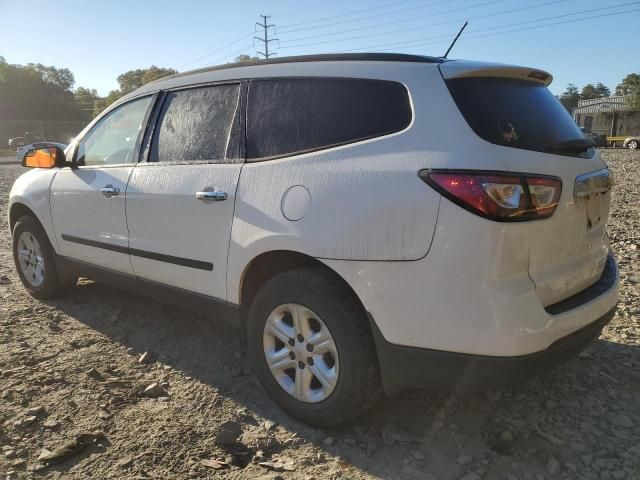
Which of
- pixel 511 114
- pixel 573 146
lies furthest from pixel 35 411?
pixel 573 146

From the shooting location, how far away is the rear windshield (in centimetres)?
218

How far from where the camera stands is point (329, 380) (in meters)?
2.45

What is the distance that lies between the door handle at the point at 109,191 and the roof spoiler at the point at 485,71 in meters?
2.29

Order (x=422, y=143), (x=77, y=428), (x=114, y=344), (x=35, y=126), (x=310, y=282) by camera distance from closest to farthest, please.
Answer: (x=422, y=143) → (x=310, y=282) → (x=77, y=428) → (x=114, y=344) → (x=35, y=126)

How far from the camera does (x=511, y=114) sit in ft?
7.61

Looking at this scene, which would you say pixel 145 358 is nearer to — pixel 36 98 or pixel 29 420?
pixel 29 420

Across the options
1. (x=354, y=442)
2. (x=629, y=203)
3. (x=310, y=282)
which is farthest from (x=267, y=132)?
(x=629, y=203)

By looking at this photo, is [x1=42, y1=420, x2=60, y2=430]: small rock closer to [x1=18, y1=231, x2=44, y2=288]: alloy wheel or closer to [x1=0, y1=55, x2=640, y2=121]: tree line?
[x1=18, y1=231, x2=44, y2=288]: alloy wheel

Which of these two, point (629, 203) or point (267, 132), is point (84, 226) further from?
point (629, 203)

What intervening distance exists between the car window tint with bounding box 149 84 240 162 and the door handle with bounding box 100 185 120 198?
13.4 inches

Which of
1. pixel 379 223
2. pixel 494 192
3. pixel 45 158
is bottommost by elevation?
pixel 379 223

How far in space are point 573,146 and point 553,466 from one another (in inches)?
56.5

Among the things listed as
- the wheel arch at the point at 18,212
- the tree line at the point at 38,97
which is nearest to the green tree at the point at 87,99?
Answer: the tree line at the point at 38,97

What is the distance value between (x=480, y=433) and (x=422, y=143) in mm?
1434
